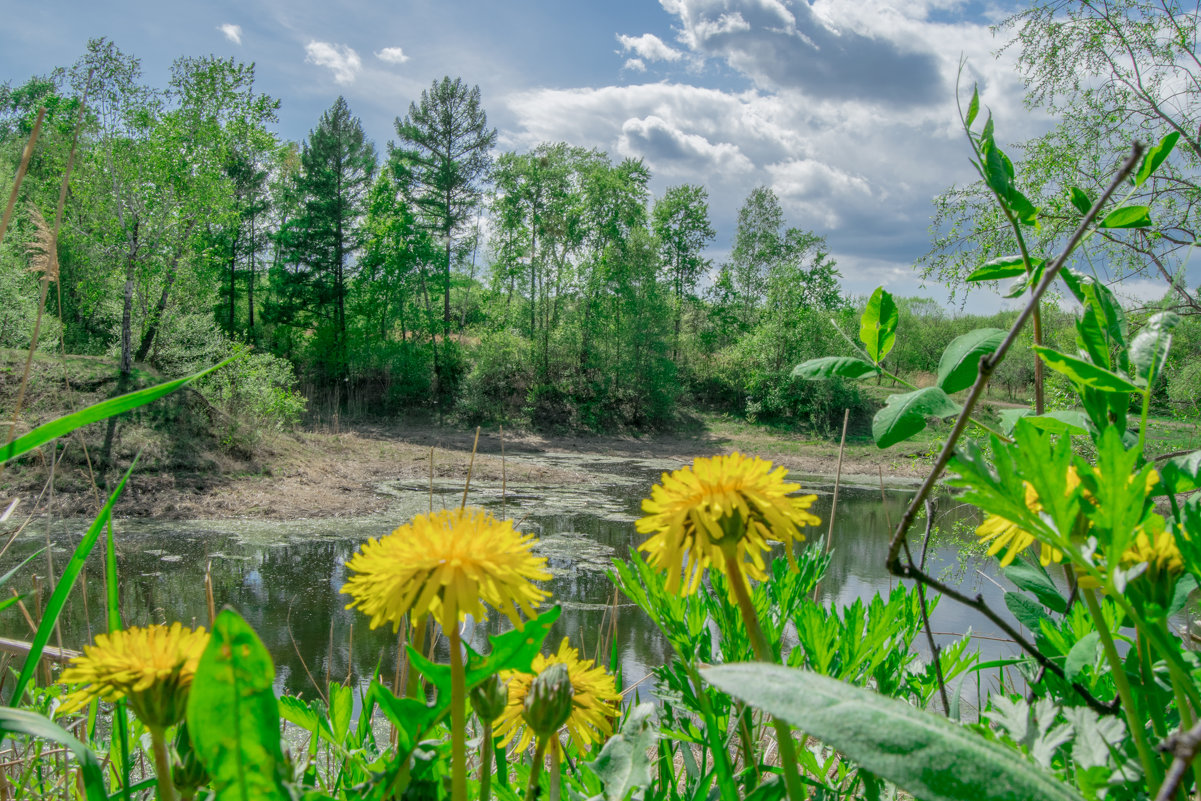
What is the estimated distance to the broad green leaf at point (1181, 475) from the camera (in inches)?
13.2

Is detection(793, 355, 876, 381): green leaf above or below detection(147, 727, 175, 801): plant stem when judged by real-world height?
above

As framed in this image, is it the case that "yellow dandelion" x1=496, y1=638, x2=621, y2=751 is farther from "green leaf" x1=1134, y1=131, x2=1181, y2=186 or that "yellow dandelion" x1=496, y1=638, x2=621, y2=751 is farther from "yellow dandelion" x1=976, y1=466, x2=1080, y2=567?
"green leaf" x1=1134, y1=131, x2=1181, y2=186

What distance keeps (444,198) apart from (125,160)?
10.4m

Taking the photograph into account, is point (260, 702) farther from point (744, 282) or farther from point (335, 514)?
point (744, 282)

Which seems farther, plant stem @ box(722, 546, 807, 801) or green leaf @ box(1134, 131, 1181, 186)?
green leaf @ box(1134, 131, 1181, 186)

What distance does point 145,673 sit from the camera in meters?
0.31

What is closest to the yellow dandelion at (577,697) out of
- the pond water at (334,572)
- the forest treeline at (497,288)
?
the pond water at (334,572)

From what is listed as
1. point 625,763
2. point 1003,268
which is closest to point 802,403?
point 1003,268

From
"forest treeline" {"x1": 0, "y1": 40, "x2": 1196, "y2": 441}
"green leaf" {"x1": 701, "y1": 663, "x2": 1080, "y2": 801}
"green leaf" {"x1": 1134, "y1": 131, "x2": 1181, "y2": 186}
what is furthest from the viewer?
"forest treeline" {"x1": 0, "y1": 40, "x2": 1196, "y2": 441}

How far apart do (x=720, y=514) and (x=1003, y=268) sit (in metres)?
0.36

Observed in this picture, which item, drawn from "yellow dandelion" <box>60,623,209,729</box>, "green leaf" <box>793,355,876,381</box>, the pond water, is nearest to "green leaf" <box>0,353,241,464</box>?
"yellow dandelion" <box>60,623,209,729</box>

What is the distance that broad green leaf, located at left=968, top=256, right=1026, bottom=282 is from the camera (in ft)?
1.69

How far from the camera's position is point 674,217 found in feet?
64.2

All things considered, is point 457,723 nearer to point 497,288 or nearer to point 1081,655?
point 1081,655
